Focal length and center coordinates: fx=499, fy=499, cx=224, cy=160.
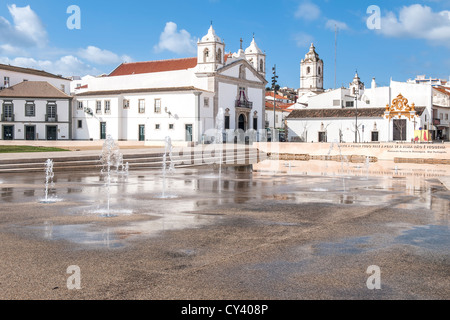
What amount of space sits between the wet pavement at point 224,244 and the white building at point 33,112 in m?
43.7

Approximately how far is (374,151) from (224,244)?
2553 cm

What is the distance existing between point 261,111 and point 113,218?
51772 millimetres

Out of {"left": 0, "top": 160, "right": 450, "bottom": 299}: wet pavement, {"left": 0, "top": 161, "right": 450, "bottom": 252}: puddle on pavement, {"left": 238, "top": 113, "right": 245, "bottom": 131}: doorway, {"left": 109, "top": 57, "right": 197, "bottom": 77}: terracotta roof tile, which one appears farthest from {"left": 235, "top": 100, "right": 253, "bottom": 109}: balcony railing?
{"left": 0, "top": 160, "right": 450, "bottom": 299}: wet pavement

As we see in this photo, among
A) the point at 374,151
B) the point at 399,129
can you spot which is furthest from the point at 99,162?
the point at 399,129

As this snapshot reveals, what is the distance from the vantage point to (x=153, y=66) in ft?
183

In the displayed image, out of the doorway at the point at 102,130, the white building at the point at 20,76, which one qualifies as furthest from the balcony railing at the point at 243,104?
the white building at the point at 20,76

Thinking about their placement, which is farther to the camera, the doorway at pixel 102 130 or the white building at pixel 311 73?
the white building at pixel 311 73

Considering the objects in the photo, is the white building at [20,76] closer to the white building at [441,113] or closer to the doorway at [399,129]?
the doorway at [399,129]

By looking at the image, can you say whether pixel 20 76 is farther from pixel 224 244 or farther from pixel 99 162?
pixel 224 244

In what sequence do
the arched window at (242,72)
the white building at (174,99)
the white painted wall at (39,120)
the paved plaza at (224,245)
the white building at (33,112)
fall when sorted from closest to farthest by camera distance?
1. the paved plaza at (224,245)
2. the white building at (174,99)
3. the white building at (33,112)
4. the white painted wall at (39,120)
5. the arched window at (242,72)

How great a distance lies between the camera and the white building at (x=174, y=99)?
159ft

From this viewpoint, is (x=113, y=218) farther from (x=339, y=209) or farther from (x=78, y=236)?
(x=339, y=209)

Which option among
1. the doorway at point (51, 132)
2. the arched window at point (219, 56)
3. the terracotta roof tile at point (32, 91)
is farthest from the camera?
the doorway at point (51, 132)
